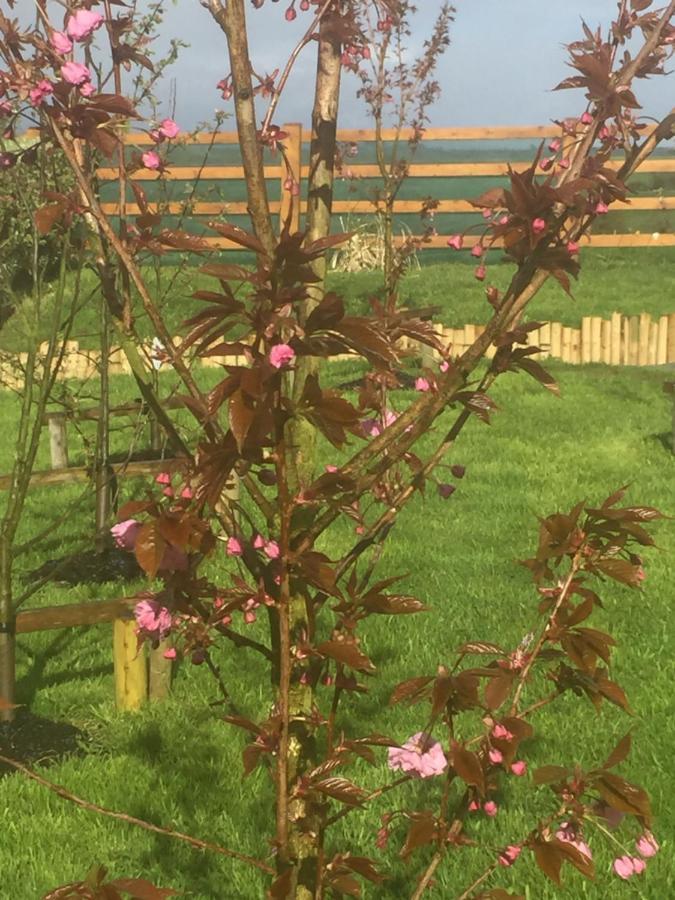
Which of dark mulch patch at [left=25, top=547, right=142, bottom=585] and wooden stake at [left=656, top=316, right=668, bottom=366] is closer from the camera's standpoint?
dark mulch patch at [left=25, top=547, right=142, bottom=585]

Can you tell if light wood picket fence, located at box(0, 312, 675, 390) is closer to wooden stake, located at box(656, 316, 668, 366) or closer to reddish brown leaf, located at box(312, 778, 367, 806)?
wooden stake, located at box(656, 316, 668, 366)

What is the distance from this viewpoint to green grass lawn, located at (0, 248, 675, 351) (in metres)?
14.6

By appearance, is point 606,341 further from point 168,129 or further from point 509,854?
point 509,854

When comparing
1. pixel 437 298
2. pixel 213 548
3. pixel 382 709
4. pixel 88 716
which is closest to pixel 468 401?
pixel 213 548

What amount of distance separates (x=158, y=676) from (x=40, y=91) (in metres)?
3.10

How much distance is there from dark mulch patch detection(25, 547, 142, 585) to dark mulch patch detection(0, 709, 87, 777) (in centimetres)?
180

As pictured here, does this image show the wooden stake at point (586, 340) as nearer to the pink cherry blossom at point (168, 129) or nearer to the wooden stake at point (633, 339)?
the wooden stake at point (633, 339)

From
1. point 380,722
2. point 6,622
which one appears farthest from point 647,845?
point 6,622

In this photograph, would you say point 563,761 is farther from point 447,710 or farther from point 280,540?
point 280,540

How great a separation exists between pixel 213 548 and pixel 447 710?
58cm

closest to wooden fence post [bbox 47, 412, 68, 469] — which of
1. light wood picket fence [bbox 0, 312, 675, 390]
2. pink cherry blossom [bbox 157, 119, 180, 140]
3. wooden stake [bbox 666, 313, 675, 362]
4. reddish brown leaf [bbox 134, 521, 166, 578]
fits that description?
light wood picket fence [bbox 0, 312, 675, 390]

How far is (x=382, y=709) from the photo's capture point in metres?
4.40

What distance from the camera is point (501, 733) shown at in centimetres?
185

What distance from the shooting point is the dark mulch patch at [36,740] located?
13.4 ft
